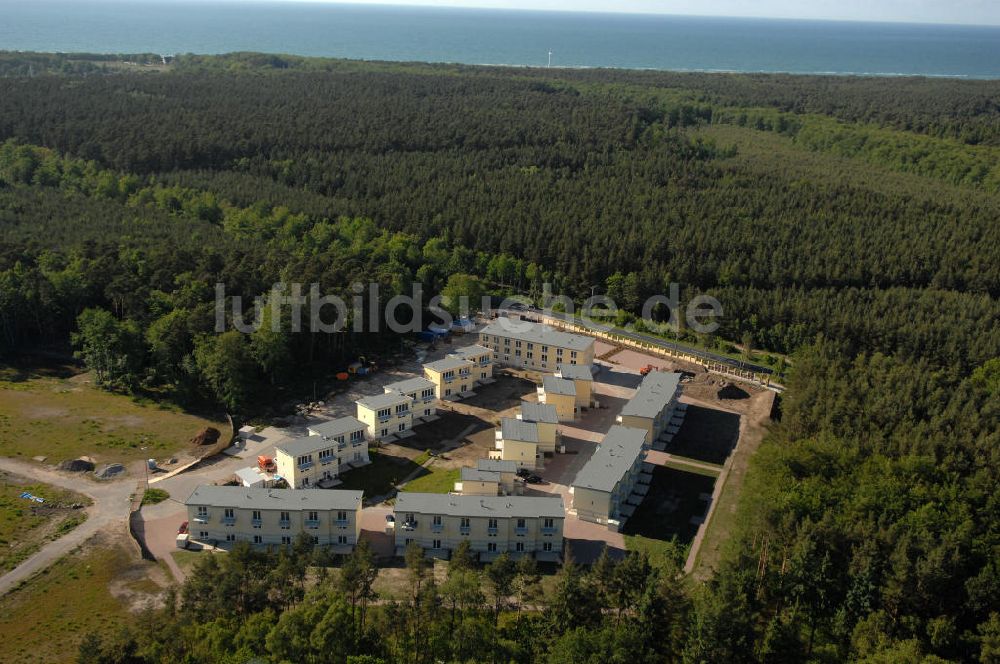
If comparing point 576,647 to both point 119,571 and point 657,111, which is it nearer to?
point 119,571

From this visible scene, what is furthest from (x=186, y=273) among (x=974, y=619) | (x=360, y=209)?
(x=974, y=619)

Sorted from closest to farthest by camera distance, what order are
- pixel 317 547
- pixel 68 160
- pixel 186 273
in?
pixel 317 547 → pixel 186 273 → pixel 68 160

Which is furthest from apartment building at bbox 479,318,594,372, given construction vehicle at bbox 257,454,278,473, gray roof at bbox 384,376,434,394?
construction vehicle at bbox 257,454,278,473

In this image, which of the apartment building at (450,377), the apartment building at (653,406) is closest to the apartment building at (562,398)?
the apartment building at (653,406)

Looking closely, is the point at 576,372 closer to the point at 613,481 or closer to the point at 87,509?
the point at 613,481

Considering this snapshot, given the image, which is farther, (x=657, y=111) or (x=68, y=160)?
(x=657, y=111)

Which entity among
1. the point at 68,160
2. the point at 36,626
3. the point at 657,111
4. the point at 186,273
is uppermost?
the point at 657,111

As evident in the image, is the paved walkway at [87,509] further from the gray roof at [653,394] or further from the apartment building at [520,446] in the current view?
the gray roof at [653,394]

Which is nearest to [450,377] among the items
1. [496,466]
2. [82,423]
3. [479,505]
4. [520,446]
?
[520,446]

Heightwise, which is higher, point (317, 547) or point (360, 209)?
point (360, 209)
